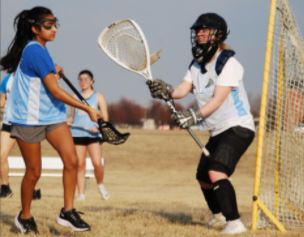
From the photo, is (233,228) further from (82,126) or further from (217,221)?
(82,126)

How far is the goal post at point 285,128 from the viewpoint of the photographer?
6621 mm

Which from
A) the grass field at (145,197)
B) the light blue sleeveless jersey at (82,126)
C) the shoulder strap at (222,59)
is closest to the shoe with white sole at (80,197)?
Answer: the grass field at (145,197)

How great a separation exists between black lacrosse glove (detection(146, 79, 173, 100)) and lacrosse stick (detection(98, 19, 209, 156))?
0.05 meters

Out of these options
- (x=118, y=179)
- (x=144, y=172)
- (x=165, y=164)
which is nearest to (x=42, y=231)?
(x=118, y=179)

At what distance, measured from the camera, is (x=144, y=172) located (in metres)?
22.5

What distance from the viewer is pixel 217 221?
6645 millimetres

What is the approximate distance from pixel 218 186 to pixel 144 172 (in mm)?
16518

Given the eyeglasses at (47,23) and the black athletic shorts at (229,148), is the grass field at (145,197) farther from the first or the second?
the eyeglasses at (47,23)

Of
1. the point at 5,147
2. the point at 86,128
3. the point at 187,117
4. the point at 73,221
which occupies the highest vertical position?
the point at 187,117

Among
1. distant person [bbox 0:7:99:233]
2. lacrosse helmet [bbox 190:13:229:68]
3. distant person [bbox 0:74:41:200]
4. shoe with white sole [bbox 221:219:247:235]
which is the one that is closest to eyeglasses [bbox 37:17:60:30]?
distant person [bbox 0:7:99:233]

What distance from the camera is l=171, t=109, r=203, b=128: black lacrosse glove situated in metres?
5.82

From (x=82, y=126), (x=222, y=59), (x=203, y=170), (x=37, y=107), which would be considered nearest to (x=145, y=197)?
(x=82, y=126)

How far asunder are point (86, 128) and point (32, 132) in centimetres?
436

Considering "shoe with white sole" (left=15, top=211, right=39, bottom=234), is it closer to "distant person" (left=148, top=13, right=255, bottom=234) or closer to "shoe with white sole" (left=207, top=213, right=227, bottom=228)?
"distant person" (left=148, top=13, right=255, bottom=234)
